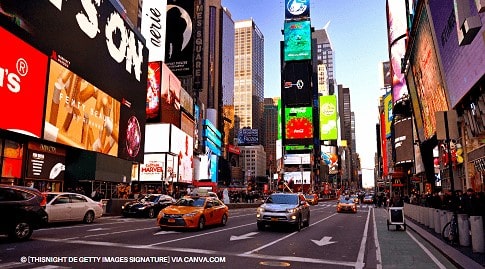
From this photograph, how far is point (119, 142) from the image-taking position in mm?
39344

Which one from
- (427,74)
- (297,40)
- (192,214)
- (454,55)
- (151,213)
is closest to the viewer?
(192,214)

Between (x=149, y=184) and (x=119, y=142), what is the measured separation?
2565 cm

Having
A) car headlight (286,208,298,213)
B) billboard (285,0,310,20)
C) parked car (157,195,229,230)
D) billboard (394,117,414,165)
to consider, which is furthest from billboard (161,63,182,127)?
billboard (285,0,310,20)

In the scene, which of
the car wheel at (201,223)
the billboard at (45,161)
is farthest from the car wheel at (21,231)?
the billboard at (45,161)

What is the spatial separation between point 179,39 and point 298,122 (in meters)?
112

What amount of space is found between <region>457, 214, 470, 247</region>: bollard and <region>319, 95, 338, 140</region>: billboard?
173778 mm

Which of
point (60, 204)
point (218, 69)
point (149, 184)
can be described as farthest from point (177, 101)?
point (218, 69)

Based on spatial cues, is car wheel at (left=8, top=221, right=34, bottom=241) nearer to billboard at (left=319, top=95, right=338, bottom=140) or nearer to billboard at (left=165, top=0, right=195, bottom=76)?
billboard at (left=165, top=0, right=195, bottom=76)

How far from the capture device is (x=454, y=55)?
21672 mm

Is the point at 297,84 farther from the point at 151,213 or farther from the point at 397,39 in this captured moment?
the point at 151,213

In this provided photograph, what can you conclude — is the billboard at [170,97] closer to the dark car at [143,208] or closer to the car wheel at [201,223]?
the dark car at [143,208]

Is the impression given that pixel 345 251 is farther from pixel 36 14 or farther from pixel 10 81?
pixel 36 14

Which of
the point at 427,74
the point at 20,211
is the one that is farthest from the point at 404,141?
the point at 20,211

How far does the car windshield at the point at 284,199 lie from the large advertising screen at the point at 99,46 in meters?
18.8
